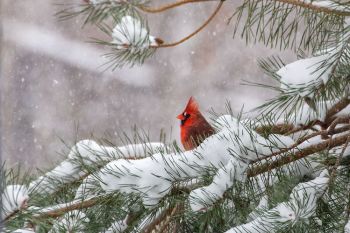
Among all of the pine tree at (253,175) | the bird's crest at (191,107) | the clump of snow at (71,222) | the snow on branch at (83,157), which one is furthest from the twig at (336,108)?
the bird's crest at (191,107)

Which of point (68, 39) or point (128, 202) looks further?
point (68, 39)

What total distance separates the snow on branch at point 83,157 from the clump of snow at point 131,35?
6.8 inches

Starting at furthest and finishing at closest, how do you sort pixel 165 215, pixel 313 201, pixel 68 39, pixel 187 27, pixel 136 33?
pixel 68 39 < pixel 187 27 < pixel 136 33 < pixel 165 215 < pixel 313 201

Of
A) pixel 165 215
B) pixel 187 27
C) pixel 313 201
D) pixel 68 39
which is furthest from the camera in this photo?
pixel 68 39

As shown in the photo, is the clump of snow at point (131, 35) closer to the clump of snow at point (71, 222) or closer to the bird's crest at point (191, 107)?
the clump of snow at point (71, 222)

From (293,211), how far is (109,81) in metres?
5.59

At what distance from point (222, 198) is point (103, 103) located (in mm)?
5504

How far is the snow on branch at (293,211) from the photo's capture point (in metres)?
0.97

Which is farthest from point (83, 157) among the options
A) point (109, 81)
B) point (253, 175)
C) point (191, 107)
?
point (109, 81)

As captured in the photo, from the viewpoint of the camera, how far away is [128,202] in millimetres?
1084

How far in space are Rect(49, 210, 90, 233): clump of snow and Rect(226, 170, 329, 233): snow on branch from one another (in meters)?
0.26

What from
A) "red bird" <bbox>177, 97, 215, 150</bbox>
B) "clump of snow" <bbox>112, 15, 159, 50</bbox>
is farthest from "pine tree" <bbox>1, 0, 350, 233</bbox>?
"red bird" <bbox>177, 97, 215, 150</bbox>

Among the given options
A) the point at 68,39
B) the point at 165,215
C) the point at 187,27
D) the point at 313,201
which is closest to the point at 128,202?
the point at 165,215

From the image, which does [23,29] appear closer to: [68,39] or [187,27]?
[68,39]
